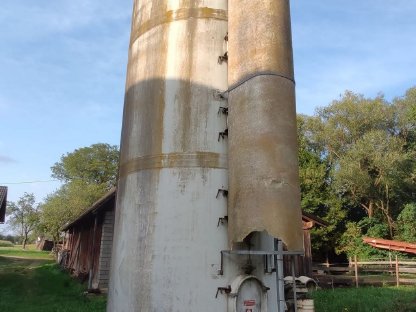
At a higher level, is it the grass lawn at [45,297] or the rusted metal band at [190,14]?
the rusted metal band at [190,14]

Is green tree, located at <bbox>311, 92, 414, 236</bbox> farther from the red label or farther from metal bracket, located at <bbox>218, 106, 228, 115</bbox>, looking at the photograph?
the red label

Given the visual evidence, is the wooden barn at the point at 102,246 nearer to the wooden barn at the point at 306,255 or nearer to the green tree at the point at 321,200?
the wooden barn at the point at 306,255

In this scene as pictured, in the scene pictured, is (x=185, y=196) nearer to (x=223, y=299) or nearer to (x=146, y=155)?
(x=146, y=155)

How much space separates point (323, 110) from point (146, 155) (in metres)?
35.0

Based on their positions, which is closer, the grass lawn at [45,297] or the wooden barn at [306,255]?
the grass lawn at [45,297]

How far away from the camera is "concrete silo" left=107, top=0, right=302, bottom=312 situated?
246 inches

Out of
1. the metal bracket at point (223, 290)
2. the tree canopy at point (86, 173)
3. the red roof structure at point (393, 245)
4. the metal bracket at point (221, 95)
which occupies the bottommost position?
the metal bracket at point (223, 290)

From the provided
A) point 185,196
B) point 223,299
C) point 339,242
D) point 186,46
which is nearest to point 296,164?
point 185,196

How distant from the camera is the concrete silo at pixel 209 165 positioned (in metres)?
6.24

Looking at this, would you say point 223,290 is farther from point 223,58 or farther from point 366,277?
point 366,277

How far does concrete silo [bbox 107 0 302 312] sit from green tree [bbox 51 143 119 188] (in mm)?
59747

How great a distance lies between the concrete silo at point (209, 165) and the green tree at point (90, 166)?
59.7 m

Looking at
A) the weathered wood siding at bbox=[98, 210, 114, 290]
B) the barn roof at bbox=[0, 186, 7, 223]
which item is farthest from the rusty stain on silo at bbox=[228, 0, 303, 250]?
the barn roof at bbox=[0, 186, 7, 223]

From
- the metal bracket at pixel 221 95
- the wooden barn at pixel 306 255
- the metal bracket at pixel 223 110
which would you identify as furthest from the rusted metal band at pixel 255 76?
the wooden barn at pixel 306 255
